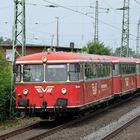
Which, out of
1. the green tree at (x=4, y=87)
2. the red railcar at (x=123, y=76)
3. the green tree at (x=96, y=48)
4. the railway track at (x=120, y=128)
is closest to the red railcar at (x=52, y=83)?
the green tree at (x=4, y=87)

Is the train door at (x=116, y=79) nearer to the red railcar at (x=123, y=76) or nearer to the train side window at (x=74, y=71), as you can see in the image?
the red railcar at (x=123, y=76)

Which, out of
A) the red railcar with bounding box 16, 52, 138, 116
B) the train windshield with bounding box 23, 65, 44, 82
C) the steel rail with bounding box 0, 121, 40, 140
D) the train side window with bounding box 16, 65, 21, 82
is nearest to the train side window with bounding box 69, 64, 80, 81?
the red railcar with bounding box 16, 52, 138, 116

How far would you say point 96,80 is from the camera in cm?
2042

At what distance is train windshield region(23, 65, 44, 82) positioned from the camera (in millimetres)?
17562

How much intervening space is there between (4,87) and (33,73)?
1.84 metres

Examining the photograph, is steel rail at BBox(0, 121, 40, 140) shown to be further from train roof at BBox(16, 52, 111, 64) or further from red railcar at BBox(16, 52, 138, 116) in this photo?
train roof at BBox(16, 52, 111, 64)

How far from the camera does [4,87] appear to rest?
1897cm

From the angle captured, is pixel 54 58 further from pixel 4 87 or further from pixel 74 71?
pixel 4 87

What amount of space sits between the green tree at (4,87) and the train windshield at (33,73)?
134 centimetres

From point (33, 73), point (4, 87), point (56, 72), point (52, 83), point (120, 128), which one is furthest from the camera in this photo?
point (4, 87)

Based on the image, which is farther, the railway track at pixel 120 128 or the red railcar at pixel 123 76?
the red railcar at pixel 123 76

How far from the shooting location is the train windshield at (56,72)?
56.6 feet

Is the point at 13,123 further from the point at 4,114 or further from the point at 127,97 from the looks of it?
the point at 127,97

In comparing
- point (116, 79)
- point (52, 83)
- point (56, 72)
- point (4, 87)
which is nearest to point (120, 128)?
point (52, 83)
